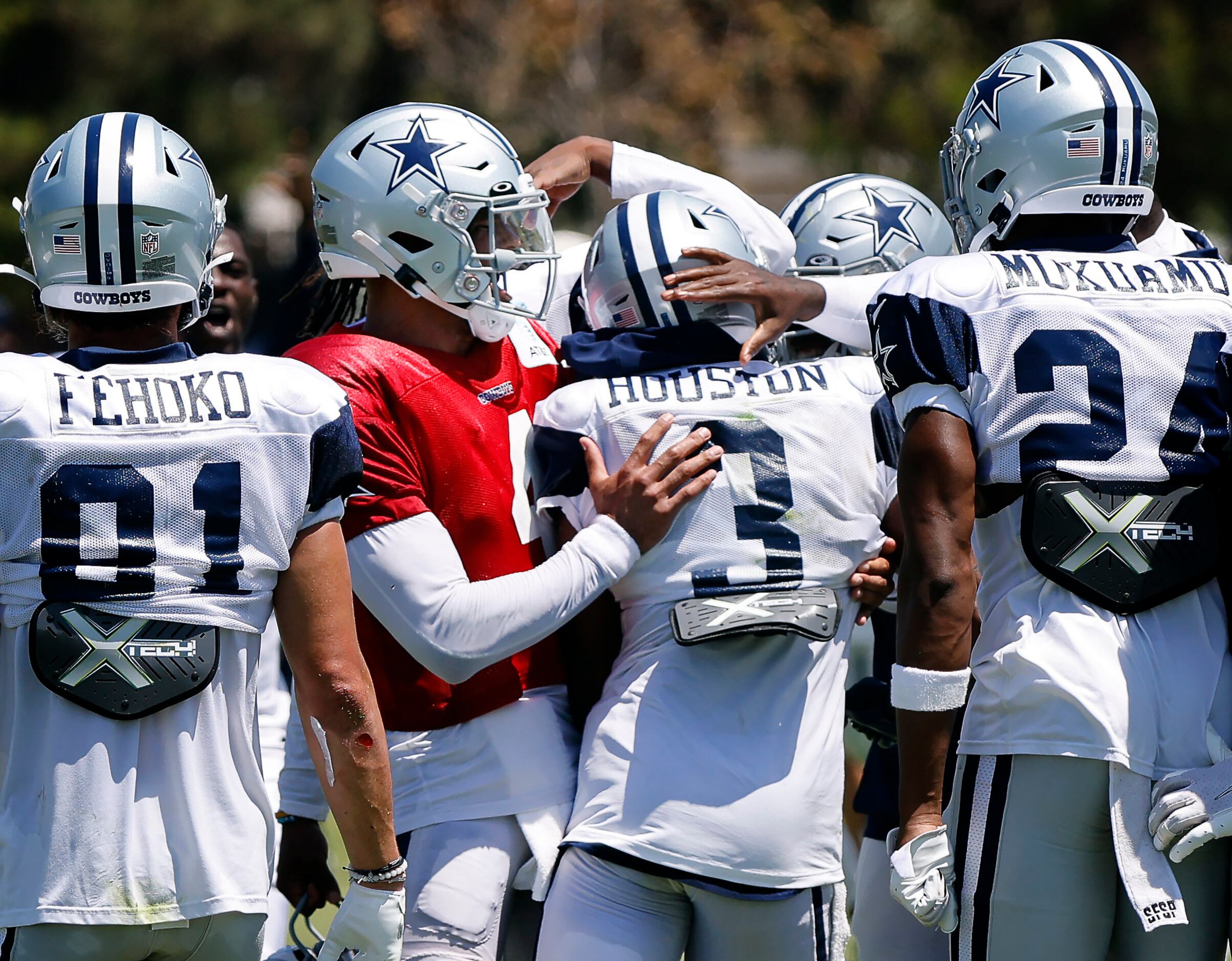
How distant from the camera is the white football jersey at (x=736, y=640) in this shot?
10.3 ft

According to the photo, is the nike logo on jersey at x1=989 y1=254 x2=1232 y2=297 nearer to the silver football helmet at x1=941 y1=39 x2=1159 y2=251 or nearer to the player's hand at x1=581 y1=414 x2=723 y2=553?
the silver football helmet at x1=941 y1=39 x2=1159 y2=251

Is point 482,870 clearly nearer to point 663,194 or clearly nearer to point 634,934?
point 634,934

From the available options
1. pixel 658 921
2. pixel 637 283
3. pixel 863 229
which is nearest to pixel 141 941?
pixel 658 921

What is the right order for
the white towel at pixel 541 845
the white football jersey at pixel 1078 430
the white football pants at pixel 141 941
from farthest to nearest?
the white towel at pixel 541 845, the white football jersey at pixel 1078 430, the white football pants at pixel 141 941

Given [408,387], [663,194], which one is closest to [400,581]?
[408,387]

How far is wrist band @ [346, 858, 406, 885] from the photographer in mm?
2834

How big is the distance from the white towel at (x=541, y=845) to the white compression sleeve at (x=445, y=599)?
309 mm

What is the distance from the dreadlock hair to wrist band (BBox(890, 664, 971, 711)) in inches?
65.5

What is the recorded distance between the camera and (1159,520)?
2.93 m

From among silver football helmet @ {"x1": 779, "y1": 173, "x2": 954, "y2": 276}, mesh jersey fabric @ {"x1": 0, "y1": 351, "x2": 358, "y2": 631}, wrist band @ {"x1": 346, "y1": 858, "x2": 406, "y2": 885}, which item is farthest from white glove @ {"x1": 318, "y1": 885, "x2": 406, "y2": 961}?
silver football helmet @ {"x1": 779, "y1": 173, "x2": 954, "y2": 276}

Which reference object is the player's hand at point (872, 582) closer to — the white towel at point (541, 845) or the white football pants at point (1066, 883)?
the white football pants at point (1066, 883)

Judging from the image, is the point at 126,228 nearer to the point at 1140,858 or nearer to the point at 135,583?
the point at 135,583

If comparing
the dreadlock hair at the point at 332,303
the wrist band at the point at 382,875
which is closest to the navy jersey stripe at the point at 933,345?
the wrist band at the point at 382,875

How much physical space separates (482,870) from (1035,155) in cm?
Answer: 167
